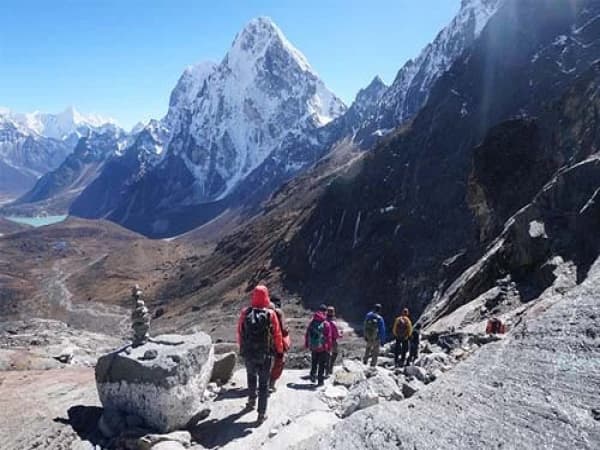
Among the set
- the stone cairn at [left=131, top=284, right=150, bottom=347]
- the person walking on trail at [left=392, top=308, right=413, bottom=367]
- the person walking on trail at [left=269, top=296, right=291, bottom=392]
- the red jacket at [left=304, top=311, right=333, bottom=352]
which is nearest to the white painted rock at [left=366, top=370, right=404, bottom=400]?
the person walking on trail at [left=269, top=296, right=291, bottom=392]

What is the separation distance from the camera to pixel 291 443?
29.9 feet

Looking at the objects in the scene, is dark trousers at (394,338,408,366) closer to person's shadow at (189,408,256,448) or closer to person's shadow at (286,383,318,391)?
person's shadow at (286,383,318,391)

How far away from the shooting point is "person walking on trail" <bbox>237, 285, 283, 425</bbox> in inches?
405

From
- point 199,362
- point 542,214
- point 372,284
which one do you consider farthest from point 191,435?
point 372,284

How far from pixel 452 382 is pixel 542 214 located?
34.2 feet

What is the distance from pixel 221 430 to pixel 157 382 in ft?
5.20

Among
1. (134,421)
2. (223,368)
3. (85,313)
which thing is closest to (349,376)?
(223,368)

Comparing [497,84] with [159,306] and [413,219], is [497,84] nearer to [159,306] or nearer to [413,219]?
[413,219]

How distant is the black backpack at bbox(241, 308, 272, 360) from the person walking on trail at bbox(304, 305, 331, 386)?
126 inches

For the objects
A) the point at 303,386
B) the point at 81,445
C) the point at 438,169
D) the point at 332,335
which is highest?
the point at 438,169

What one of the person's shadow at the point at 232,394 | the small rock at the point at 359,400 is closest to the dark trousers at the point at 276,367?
the person's shadow at the point at 232,394

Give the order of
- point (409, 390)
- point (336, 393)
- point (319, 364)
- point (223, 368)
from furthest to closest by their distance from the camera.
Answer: point (223, 368) < point (319, 364) < point (336, 393) < point (409, 390)

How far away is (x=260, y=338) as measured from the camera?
10.3m

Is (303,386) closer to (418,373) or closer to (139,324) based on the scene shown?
(418,373)
